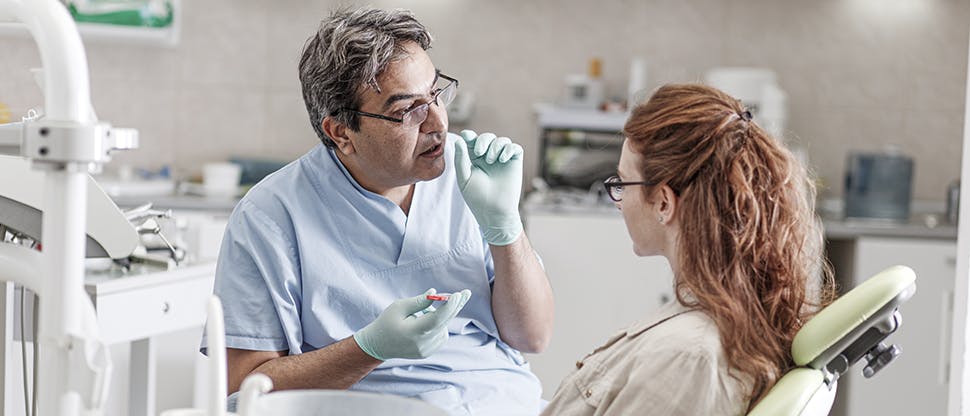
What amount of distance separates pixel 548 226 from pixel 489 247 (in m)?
1.60

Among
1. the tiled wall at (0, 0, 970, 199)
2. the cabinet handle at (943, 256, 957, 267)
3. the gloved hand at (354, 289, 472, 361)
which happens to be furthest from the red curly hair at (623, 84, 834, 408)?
the tiled wall at (0, 0, 970, 199)

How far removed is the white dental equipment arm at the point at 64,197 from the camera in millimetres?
844

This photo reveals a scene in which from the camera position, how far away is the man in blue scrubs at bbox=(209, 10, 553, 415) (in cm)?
155

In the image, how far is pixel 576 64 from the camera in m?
3.78

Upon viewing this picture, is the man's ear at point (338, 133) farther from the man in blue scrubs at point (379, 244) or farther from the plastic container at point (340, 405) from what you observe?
the plastic container at point (340, 405)

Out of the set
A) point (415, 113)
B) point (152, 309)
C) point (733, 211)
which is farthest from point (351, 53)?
point (152, 309)

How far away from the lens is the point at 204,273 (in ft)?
6.91

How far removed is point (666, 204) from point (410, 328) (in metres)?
0.36

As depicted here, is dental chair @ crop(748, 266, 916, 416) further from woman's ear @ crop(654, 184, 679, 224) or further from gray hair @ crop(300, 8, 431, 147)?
gray hair @ crop(300, 8, 431, 147)

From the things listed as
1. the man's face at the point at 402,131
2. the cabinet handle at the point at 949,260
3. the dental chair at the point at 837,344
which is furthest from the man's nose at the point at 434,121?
the cabinet handle at the point at 949,260

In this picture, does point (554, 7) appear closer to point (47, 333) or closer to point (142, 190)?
point (142, 190)

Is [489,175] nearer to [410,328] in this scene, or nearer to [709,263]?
[410,328]

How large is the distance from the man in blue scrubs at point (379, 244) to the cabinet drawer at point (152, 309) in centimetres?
43

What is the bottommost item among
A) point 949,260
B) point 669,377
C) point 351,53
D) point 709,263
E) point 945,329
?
point 945,329
